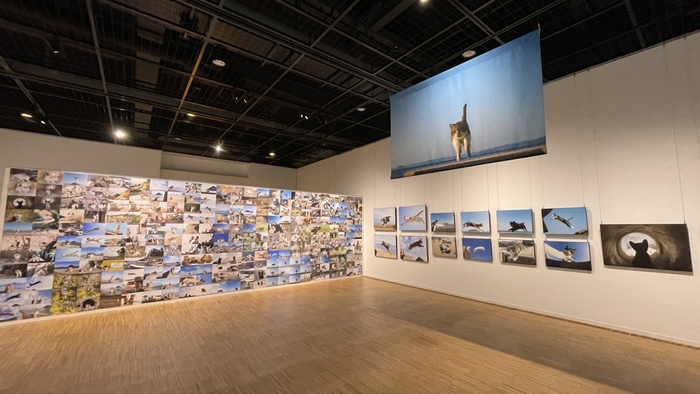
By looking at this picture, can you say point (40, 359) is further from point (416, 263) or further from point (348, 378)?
point (416, 263)

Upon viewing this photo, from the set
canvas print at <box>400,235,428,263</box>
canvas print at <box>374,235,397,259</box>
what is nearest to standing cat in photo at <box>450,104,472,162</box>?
canvas print at <box>400,235,428,263</box>

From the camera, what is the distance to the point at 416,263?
28.5ft

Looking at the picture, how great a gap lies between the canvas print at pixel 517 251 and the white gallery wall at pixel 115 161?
1142cm

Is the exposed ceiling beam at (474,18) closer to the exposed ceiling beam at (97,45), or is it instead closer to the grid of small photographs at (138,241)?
the exposed ceiling beam at (97,45)

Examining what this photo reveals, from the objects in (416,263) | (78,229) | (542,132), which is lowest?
(416,263)

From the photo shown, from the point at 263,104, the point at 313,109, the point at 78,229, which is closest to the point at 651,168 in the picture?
the point at 313,109

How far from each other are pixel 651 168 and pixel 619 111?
1164 millimetres

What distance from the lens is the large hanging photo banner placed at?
4.31m

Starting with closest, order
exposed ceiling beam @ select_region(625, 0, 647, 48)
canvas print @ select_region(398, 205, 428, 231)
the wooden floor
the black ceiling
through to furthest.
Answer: the wooden floor
exposed ceiling beam @ select_region(625, 0, 647, 48)
the black ceiling
canvas print @ select_region(398, 205, 428, 231)

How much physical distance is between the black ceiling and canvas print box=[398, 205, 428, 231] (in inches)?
119

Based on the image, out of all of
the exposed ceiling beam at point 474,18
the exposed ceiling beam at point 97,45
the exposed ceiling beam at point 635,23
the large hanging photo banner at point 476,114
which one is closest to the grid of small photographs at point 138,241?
the exposed ceiling beam at point 97,45

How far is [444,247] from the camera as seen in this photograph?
791 centimetres

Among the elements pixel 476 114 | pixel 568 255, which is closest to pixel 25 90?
pixel 476 114

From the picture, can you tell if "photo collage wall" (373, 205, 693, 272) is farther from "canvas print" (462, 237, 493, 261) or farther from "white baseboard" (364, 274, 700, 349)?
"white baseboard" (364, 274, 700, 349)
